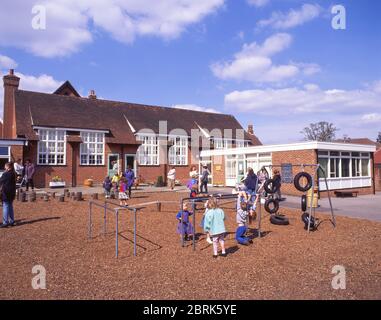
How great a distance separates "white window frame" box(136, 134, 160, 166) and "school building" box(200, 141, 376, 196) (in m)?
6.81

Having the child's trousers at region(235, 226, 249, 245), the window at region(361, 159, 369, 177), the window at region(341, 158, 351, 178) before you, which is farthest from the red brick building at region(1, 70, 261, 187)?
the child's trousers at region(235, 226, 249, 245)

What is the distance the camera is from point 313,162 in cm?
1908

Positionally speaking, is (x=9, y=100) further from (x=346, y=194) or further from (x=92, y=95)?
(x=346, y=194)

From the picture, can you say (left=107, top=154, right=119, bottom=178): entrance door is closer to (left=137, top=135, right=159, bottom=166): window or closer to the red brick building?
the red brick building

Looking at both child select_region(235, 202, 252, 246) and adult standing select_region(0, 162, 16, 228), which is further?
adult standing select_region(0, 162, 16, 228)

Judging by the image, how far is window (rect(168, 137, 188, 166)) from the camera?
104 feet

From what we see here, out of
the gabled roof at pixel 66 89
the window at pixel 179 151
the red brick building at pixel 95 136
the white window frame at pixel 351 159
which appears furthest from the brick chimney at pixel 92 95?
the white window frame at pixel 351 159

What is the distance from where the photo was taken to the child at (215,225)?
23.5ft

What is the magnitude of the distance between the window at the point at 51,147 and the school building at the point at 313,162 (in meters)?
12.3

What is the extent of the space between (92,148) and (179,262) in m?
21.4

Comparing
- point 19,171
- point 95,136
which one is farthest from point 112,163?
point 19,171

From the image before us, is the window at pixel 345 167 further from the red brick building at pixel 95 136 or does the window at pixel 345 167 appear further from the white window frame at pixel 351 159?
the red brick building at pixel 95 136

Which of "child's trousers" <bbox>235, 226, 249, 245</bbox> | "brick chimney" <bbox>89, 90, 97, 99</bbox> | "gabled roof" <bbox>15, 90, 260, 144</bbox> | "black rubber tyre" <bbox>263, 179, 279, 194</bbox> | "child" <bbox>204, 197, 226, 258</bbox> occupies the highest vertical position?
"brick chimney" <bbox>89, 90, 97, 99</bbox>
